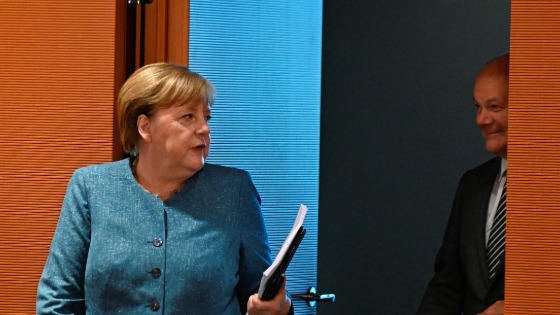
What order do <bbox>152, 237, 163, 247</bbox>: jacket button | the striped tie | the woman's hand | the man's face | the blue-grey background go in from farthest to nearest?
1. the blue-grey background
2. the man's face
3. the striped tie
4. <bbox>152, 237, 163, 247</bbox>: jacket button
5. the woman's hand

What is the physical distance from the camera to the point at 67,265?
2975 mm

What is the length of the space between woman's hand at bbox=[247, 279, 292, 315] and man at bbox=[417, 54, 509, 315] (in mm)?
678

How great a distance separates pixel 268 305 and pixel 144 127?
0.67 metres

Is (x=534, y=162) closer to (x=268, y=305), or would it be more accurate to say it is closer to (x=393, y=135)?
(x=268, y=305)

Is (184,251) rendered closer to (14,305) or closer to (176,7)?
(14,305)

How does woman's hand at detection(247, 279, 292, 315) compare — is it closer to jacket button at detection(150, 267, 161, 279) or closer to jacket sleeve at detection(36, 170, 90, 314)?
jacket button at detection(150, 267, 161, 279)

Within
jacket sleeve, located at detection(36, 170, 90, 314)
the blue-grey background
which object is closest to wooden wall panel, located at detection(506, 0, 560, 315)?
jacket sleeve, located at detection(36, 170, 90, 314)

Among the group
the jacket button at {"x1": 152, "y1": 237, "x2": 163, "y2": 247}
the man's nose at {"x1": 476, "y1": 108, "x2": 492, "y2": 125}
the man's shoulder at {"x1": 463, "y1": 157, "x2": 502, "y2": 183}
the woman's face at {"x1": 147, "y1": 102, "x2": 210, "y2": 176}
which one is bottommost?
the jacket button at {"x1": 152, "y1": 237, "x2": 163, "y2": 247}

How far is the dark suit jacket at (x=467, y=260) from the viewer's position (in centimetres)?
320

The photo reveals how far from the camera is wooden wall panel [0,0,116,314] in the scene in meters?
3.25

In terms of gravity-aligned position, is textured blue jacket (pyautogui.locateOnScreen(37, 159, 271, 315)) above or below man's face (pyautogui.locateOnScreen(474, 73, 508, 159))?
below

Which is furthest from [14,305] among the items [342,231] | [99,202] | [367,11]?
[367,11]

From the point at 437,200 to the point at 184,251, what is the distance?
8.46 ft

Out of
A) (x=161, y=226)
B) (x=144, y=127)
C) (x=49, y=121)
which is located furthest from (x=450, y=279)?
(x=49, y=121)
